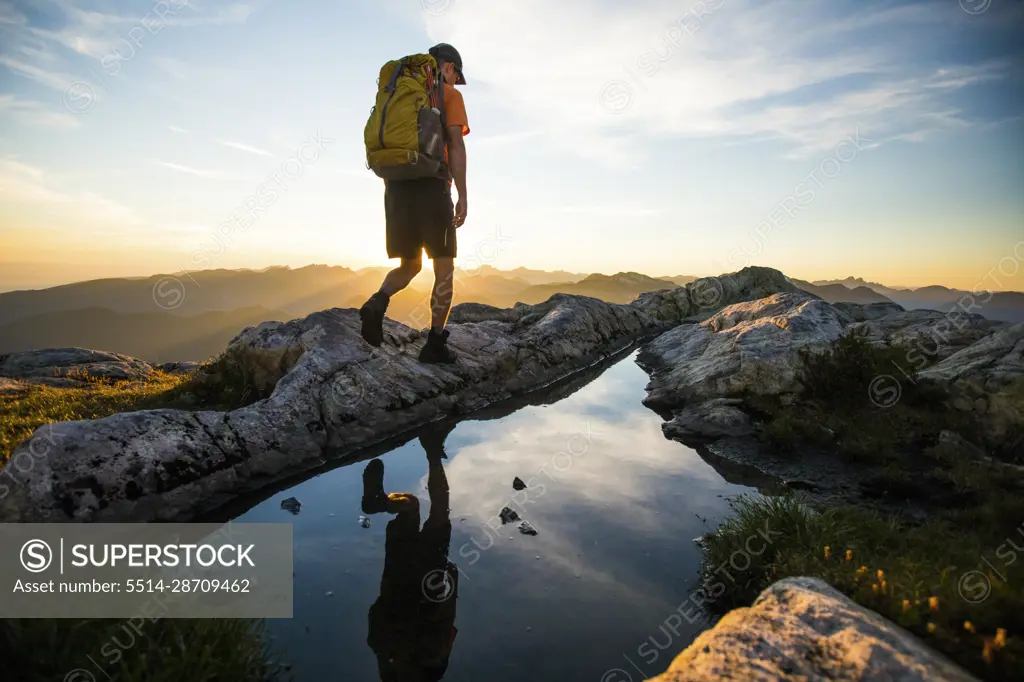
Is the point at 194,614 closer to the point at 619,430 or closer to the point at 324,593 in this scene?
the point at 324,593

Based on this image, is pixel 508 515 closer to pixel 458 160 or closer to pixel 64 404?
pixel 458 160

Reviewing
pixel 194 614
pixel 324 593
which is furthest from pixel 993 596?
pixel 194 614

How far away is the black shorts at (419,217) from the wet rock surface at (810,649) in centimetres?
643

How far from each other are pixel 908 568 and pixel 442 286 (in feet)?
21.9

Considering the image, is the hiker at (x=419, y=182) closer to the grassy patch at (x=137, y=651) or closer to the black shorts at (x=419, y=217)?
the black shorts at (x=419, y=217)

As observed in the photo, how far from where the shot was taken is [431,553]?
430 cm

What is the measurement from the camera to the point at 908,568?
10.9ft

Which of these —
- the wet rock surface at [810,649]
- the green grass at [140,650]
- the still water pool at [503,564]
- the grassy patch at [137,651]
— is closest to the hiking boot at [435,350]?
the still water pool at [503,564]

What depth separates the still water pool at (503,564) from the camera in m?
3.20

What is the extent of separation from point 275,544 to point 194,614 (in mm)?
1242

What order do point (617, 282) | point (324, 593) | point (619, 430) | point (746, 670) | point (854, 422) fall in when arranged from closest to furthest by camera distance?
point (746, 670)
point (324, 593)
point (854, 422)
point (619, 430)
point (617, 282)

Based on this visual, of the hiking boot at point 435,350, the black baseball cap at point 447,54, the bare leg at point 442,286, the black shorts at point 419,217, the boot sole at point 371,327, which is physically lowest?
the hiking boot at point 435,350

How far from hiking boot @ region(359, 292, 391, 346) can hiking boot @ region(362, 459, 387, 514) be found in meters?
2.59

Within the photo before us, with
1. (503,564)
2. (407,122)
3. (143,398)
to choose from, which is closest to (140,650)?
(503,564)
